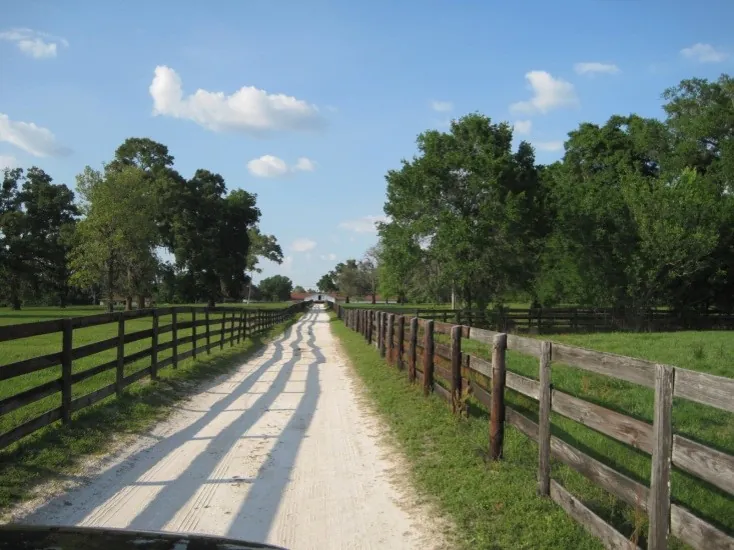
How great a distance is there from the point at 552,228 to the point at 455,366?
1255 inches

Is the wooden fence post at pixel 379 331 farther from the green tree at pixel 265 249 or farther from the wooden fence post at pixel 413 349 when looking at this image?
the green tree at pixel 265 249

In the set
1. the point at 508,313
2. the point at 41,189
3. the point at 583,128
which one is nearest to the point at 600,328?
the point at 508,313

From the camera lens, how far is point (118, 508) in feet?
14.7

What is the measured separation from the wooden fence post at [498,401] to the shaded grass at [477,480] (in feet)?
0.46

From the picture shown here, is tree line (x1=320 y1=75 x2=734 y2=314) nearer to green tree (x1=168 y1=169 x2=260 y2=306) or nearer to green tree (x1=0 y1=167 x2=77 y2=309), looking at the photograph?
green tree (x1=168 y1=169 x2=260 y2=306)

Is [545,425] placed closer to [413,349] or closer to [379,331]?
[413,349]

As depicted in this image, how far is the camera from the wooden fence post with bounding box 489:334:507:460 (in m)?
5.51

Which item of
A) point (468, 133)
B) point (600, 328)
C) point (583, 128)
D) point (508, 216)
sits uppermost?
point (583, 128)

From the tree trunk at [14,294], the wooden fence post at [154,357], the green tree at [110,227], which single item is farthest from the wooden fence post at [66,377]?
the tree trunk at [14,294]

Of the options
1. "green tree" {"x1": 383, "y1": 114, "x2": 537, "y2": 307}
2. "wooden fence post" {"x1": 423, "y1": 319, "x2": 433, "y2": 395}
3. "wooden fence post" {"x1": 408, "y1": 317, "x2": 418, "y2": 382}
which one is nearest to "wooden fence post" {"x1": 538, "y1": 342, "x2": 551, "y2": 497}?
"wooden fence post" {"x1": 423, "y1": 319, "x2": 433, "y2": 395}

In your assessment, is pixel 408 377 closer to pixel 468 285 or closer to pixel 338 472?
pixel 338 472

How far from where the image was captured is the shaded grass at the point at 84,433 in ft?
16.3

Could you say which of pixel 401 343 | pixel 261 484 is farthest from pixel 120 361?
pixel 401 343

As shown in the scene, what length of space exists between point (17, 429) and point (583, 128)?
158 ft
